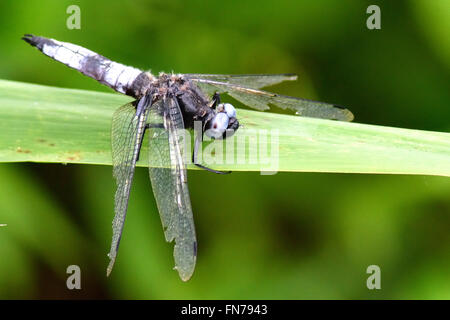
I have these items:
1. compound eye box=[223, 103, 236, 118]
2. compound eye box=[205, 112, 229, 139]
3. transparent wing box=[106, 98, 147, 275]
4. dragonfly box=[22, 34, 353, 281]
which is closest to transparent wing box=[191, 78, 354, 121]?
dragonfly box=[22, 34, 353, 281]

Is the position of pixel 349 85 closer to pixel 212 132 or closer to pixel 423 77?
pixel 423 77

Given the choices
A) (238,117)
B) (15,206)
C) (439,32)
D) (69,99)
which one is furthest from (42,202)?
(439,32)

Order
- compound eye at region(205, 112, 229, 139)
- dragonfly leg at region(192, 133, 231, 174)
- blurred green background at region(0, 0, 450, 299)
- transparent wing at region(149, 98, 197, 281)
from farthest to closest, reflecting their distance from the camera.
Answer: blurred green background at region(0, 0, 450, 299) < compound eye at region(205, 112, 229, 139) < dragonfly leg at region(192, 133, 231, 174) < transparent wing at region(149, 98, 197, 281)

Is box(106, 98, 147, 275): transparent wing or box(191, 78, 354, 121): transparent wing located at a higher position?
box(191, 78, 354, 121): transparent wing

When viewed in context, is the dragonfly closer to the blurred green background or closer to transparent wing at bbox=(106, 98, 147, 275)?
transparent wing at bbox=(106, 98, 147, 275)

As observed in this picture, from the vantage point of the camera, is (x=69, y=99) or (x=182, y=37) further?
(x=182, y=37)

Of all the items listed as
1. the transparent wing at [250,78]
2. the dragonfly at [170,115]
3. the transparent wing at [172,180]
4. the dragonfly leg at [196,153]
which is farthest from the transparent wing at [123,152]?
the transparent wing at [250,78]
